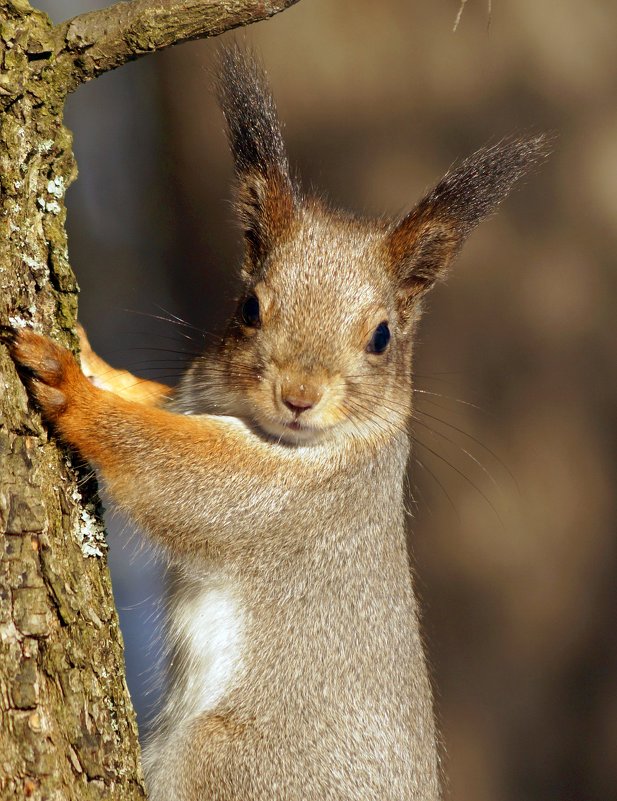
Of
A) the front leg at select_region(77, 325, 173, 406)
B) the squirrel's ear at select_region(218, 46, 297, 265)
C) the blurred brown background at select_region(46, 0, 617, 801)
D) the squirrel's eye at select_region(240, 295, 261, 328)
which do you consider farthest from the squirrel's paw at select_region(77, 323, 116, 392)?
the blurred brown background at select_region(46, 0, 617, 801)

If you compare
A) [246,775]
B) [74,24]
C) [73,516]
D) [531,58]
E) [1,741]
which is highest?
[531,58]

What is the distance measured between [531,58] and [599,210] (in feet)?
2.80

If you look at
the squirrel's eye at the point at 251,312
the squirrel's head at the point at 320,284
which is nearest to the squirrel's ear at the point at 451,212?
the squirrel's head at the point at 320,284

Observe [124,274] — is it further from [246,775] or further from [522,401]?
[246,775]

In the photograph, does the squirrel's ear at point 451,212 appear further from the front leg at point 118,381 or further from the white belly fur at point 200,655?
the white belly fur at point 200,655

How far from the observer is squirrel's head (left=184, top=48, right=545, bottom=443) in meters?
3.13

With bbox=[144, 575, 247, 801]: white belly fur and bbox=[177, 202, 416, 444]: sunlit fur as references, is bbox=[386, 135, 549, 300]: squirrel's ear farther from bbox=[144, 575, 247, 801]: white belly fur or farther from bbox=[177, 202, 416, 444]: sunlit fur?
bbox=[144, 575, 247, 801]: white belly fur

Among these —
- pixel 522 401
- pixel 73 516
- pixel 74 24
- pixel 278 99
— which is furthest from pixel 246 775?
pixel 278 99

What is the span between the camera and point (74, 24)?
2.34 m

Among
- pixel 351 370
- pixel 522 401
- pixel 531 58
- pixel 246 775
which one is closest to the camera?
pixel 246 775

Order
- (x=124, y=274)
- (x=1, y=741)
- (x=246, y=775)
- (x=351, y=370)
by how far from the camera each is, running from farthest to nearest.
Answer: (x=124, y=274) → (x=351, y=370) → (x=246, y=775) → (x=1, y=741)

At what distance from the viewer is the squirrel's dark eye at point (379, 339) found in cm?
333

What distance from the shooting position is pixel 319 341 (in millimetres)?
3139

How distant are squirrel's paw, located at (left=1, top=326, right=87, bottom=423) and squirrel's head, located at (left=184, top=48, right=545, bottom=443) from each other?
65cm
